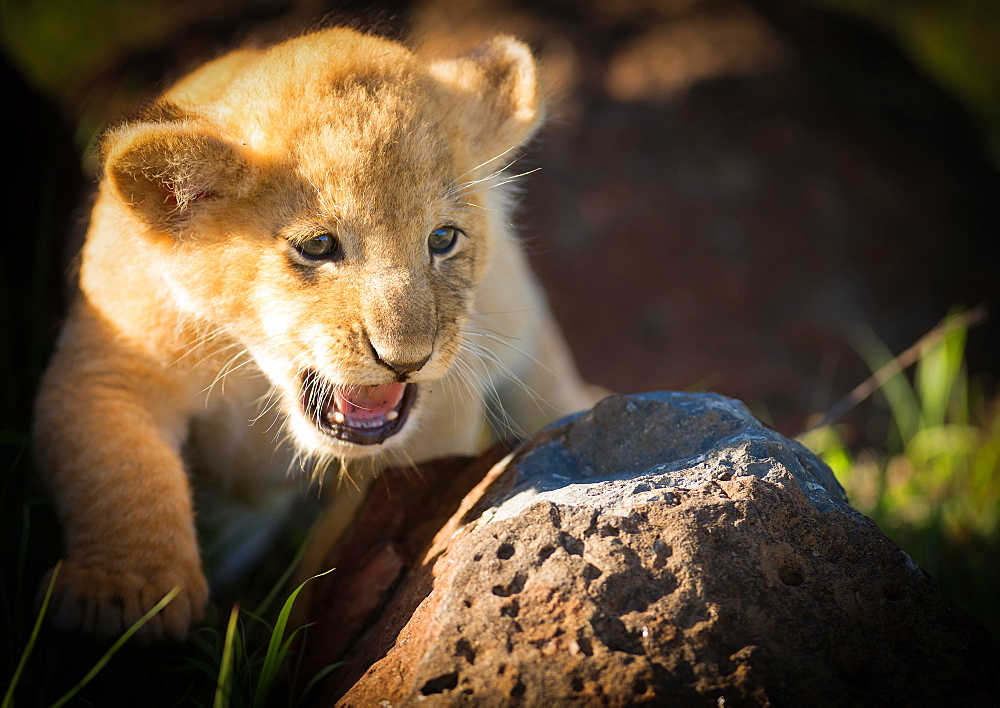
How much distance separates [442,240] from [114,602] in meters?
1.22

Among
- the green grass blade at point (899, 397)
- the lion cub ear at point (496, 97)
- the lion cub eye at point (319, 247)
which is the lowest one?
the green grass blade at point (899, 397)

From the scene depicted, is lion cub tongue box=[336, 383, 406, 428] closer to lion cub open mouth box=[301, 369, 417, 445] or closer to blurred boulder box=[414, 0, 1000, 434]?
lion cub open mouth box=[301, 369, 417, 445]

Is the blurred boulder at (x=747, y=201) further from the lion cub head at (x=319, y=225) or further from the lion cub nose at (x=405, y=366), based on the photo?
the lion cub nose at (x=405, y=366)

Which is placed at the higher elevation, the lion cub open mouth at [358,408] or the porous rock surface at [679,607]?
the lion cub open mouth at [358,408]

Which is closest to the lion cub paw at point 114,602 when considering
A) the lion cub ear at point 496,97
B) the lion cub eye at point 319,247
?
the lion cub eye at point 319,247

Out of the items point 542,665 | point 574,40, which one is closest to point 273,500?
point 542,665

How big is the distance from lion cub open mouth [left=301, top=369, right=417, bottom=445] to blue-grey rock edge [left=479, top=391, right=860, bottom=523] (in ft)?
1.12

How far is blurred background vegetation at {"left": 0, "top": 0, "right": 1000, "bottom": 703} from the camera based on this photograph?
2449 millimetres

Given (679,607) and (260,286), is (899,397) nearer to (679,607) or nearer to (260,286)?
(679,607)

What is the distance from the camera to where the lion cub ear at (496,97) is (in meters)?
2.55

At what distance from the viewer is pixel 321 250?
2.04 m

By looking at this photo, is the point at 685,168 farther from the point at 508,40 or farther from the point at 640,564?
the point at 640,564

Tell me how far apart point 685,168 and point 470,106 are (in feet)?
11.0

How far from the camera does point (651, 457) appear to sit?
78.0 inches
